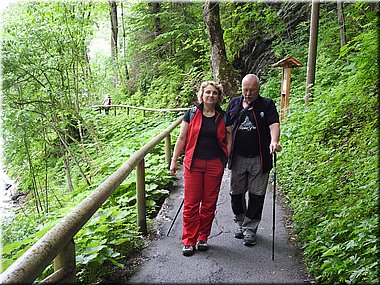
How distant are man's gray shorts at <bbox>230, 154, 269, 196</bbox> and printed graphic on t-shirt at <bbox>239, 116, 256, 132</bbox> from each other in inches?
12.9

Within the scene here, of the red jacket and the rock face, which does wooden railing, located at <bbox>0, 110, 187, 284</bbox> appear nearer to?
the red jacket

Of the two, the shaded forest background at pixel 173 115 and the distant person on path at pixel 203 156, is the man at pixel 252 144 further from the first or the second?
the shaded forest background at pixel 173 115

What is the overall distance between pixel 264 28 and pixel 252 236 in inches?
501

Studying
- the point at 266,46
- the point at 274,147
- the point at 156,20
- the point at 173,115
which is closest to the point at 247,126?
the point at 274,147

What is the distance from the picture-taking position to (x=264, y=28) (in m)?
15.3

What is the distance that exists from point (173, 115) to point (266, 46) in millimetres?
4852

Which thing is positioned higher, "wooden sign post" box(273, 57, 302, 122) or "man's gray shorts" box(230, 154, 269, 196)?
"wooden sign post" box(273, 57, 302, 122)

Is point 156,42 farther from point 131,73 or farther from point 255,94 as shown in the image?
point 255,94

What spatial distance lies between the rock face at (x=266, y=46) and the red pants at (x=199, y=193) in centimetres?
1147

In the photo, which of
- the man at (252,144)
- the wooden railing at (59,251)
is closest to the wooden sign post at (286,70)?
the man at (252,144)

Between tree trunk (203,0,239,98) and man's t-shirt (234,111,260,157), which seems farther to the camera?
tree trunk (203,0,239,98)

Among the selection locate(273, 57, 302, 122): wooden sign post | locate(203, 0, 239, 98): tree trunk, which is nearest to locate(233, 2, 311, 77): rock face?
locate(203, 0, 239, 98): tree trunk

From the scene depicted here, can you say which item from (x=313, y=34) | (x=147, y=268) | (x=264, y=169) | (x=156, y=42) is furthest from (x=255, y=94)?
(x=156, y=42)

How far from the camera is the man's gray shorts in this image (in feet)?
14.0
